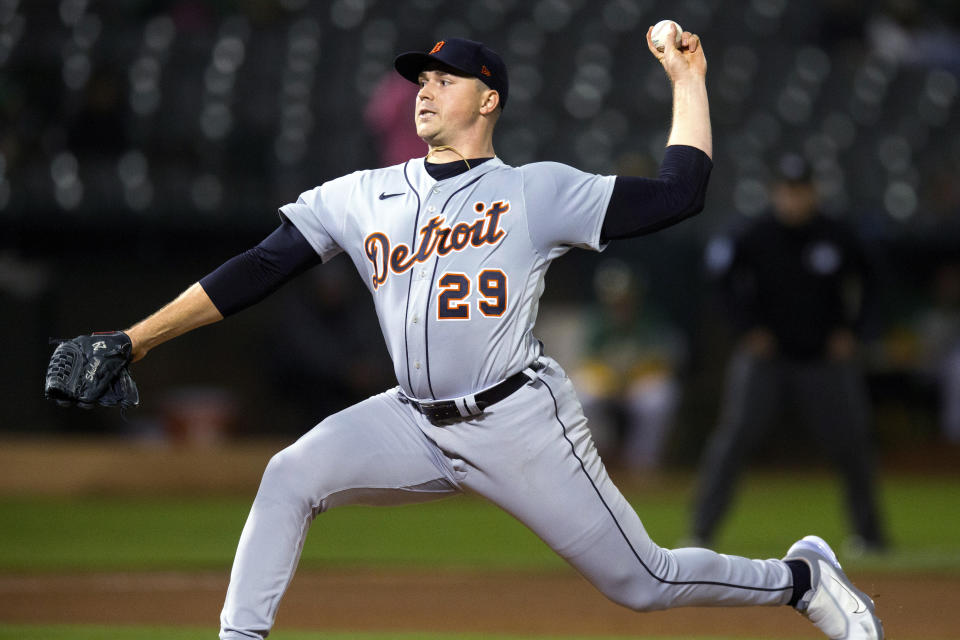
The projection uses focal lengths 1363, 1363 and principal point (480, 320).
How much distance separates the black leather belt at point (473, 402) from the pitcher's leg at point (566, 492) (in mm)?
22

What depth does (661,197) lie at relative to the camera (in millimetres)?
3252

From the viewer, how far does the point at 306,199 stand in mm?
3564

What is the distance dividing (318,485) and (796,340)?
3.91 meters

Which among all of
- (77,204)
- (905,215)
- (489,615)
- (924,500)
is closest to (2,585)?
(489,615)

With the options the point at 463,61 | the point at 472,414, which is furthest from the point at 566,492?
the point at 463,61

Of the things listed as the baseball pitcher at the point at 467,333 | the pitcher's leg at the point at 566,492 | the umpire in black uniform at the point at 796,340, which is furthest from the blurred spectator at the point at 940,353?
the pitcher's leg at the point at 566,492

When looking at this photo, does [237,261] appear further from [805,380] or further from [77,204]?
[77,204]

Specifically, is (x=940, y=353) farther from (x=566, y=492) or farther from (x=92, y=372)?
(x=92, y=372)

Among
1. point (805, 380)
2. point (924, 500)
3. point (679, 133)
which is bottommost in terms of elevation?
point (924, 500)

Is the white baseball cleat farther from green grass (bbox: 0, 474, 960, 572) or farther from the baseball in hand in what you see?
green grass (bbox: 0, 474, 960, 572)

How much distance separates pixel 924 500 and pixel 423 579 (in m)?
4.71

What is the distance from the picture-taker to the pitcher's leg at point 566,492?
3.37 metres

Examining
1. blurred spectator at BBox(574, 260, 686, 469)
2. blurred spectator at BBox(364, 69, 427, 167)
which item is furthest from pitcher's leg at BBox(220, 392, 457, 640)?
blurred spectator at BBox(574, 260, 686, 469)

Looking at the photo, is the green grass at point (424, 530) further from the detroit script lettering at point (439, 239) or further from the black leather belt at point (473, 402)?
the detroit script lettering at point (439, 239)
